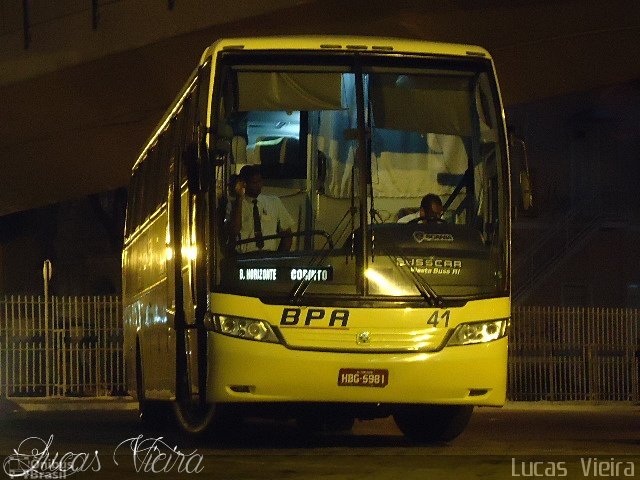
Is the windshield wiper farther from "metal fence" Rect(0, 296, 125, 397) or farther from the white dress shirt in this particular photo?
"metal fence" Rect(0, 296, 125, 397)

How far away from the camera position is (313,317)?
14320 mm

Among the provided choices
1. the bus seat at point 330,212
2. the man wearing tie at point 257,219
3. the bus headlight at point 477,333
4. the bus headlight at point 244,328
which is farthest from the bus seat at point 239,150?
the bus headlight at point 477,333

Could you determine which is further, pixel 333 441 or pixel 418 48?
pixel 333 441

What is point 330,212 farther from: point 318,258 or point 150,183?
point 150,183

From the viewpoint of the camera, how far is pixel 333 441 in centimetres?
1673

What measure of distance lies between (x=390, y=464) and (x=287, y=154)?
3331mm

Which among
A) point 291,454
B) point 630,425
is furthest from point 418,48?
point 630,425

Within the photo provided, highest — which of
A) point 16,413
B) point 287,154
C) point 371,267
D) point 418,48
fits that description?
point 418,48

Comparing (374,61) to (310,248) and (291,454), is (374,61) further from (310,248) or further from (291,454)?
(291,454)

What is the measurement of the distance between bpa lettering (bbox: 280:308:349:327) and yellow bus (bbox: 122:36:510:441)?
0.02m

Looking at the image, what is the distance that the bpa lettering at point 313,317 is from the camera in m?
14.3

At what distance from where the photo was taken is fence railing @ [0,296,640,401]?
28.4 m
